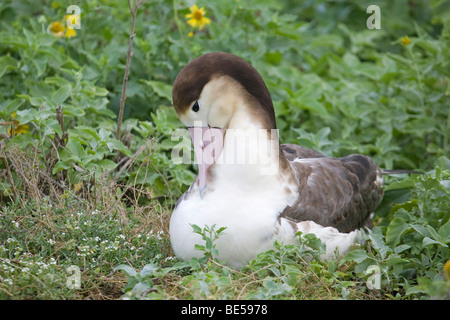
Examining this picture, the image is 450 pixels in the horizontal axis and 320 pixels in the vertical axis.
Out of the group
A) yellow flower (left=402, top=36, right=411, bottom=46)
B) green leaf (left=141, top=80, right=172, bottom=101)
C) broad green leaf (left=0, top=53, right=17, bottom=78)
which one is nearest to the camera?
broad green leaf (left=0, top=53, right=17, bottom=78)

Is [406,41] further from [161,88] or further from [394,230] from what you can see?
[394,230]

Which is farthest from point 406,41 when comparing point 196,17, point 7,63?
point 7,63

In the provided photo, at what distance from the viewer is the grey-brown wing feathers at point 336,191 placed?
128 inches

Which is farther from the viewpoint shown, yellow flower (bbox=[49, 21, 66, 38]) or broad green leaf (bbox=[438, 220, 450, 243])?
yellow flower (bbox=[49, 21, 66, 38])

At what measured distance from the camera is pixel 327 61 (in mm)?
5828

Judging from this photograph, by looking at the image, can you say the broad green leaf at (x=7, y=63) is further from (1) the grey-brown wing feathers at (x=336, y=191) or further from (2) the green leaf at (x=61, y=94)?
(1) the grey-brown wing feathers at (x=336, y=191)

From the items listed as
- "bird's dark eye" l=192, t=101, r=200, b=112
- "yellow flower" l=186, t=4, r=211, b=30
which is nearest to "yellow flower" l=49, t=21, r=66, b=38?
"yellow flower" l=186, t=4, r=211, b=30

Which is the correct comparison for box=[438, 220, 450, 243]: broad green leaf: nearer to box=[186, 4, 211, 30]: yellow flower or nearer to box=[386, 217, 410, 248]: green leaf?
box=[386, 217, 410, 248]: green leaf

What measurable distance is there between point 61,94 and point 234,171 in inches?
50.0

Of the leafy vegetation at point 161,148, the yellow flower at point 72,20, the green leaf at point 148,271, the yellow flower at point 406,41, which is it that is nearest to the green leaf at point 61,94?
the leafy vegetation at point 161,148

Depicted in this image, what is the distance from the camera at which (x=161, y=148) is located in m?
4.09

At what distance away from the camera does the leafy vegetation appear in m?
2.93

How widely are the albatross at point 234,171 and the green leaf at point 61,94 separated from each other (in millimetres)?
1010

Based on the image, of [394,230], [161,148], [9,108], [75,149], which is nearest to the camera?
[394,230]
